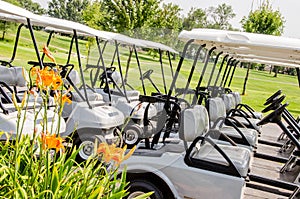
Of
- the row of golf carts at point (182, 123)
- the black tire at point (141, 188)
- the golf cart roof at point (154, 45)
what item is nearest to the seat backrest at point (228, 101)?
the row of golf carts at point (182, 123)

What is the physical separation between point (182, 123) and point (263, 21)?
17.1 m

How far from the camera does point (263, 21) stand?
1875 cm

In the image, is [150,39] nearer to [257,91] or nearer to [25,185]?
[25,185]

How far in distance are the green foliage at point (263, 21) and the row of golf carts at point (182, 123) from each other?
1309cm

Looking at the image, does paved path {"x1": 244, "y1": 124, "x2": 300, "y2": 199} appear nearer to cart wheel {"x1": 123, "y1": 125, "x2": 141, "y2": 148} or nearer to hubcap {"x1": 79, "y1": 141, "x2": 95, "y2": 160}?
cart wheel {"x1": 123, "y1": 125, "x2": 141, "y2": 148}

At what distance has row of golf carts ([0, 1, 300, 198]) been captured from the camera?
9.81ft

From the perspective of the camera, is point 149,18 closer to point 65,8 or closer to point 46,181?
point 46,181

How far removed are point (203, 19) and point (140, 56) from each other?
30.6 metres

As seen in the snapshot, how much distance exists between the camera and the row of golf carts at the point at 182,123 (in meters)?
2.99

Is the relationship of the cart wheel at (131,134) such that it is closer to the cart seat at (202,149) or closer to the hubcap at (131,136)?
the hubcap at (131,136)

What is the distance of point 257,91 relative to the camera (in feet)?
55.0

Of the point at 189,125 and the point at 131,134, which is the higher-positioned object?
the point at 189,125

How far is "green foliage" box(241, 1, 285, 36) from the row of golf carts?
13090 millimetres

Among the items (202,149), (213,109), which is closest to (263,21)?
(213,109)
